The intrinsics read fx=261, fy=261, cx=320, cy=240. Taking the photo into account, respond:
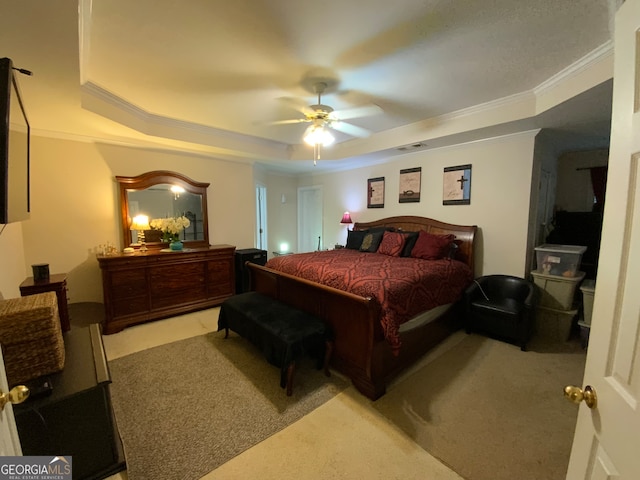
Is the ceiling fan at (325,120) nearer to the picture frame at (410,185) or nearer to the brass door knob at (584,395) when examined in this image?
the picture frame at (410,185)

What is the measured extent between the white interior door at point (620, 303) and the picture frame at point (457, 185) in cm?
322

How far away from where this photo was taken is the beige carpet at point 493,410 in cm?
157

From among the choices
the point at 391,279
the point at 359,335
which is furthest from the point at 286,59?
the point at 359,335

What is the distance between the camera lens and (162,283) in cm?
357

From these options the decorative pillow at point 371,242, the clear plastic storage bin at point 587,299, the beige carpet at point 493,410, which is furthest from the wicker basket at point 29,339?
the clear plastic storage bin at point 587,299

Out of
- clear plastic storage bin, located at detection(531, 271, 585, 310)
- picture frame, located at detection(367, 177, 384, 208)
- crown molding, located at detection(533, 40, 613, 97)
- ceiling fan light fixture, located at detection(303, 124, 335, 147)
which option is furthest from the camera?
picture frame, located at detection(367, 177, 384, 208)

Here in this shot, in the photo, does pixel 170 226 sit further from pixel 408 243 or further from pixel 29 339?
pixel 408 243

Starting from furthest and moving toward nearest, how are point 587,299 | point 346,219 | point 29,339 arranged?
point 346,219, point 587,299, point 29,339

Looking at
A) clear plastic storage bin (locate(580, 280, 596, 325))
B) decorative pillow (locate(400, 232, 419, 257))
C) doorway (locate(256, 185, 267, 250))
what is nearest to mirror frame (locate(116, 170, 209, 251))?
doorway (locate(256, 185, 267, 250))

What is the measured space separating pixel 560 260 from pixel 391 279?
93.5 inches

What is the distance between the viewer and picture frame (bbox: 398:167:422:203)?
423cm

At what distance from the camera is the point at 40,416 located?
3.70 ft

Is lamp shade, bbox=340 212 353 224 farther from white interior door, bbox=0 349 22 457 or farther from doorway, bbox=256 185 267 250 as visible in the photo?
white interior door, bbox=0 349 22 457

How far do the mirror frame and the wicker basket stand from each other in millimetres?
2681
